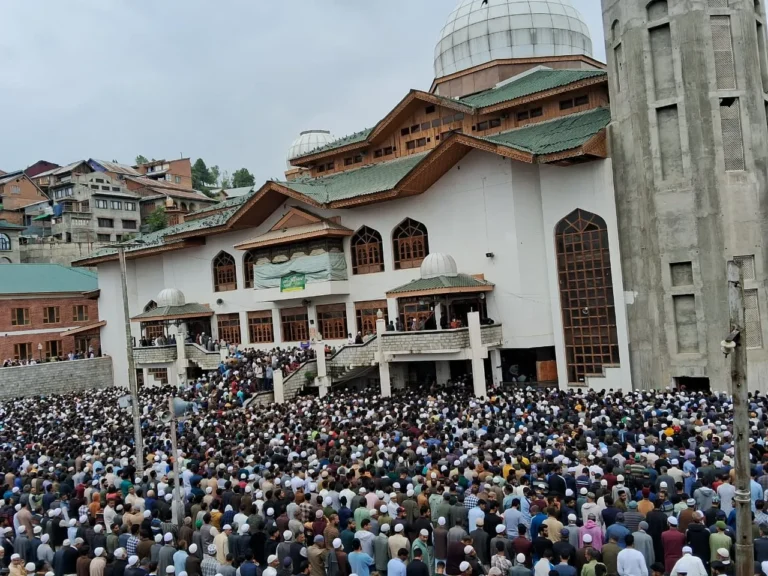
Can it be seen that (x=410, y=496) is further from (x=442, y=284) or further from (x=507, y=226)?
(x=507, y=226)

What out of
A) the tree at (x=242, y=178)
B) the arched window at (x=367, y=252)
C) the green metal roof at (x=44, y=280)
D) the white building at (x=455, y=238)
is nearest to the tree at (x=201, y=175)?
the tree at (x=242, y=178)

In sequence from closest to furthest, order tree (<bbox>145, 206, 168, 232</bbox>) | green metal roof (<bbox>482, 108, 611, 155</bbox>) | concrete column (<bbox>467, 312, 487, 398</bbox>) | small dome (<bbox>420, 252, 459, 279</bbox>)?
1. green metal roof (<bbox>482, 108, 611, 155</bbox>)
2. concrete column (<bbox>467, 312, 487, 398</bbox>)
3. small dome (<bbox>420, 252, 459, 279</bbox>)
4. tree (<bbox>145, 206, 168, 232</bbox>)

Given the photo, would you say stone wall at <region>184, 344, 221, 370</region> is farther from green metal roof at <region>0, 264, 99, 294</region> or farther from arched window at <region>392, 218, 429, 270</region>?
green metal roof at <region>0, 264, 99, 294</region>

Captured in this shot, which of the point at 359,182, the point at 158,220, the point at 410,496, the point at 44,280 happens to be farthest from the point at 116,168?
the point at 410,496

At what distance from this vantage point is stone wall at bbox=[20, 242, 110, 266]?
5791 cm

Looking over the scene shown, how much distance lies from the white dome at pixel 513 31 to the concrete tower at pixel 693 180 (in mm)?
11081

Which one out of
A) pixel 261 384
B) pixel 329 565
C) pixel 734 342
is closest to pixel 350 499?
pixel 329 565

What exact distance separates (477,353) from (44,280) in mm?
30993

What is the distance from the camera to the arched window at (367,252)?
3105cm

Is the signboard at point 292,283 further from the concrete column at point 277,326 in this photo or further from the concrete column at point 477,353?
the concrete column at point 477,353

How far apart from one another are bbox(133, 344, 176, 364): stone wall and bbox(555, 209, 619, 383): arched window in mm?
17919

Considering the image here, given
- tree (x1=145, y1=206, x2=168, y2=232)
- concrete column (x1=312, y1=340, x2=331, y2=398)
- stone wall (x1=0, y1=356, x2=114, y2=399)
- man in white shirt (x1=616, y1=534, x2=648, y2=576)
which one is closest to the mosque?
concrete column (x1=312, y1=340, x2=331, y2=398)

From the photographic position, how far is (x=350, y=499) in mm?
12148

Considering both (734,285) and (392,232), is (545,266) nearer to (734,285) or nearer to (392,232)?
(392,232)
